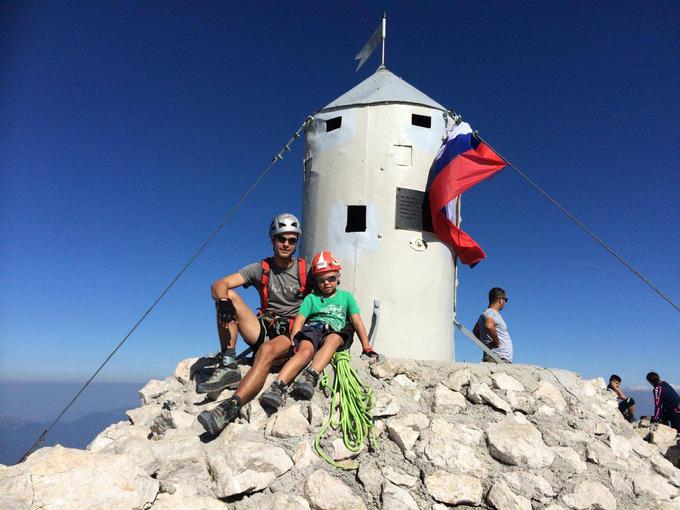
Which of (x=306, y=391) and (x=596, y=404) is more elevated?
(x=306, y=391)

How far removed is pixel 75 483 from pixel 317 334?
9.30ft

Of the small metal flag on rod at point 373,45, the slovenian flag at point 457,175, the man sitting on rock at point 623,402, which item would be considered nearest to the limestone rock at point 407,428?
the slovenian flag at point 457,175

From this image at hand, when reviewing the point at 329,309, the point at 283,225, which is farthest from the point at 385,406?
the point at 283,225

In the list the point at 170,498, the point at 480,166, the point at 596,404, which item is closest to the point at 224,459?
the point at 170,498

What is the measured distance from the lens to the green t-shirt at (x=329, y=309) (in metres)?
5.65

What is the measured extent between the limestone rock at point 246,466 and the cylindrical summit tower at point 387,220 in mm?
2694

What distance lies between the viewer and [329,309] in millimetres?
5688

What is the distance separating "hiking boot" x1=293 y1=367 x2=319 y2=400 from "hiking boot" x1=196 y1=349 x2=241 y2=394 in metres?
0.90

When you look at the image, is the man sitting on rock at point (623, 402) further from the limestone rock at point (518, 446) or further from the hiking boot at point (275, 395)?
the hiking boot at point (275, 395)

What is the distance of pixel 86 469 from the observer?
3.47 m

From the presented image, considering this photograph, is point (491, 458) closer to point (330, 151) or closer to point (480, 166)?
point (480, 166)

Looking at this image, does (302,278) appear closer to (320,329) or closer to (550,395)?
(320,329)

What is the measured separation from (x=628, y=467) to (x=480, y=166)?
4.60m

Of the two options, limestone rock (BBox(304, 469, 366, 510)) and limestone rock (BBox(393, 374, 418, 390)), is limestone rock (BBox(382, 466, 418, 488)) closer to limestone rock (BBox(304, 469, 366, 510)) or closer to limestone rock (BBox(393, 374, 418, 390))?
limestone rock (BBox(304, 469, 366, 510))
